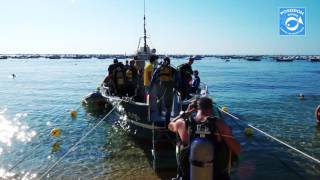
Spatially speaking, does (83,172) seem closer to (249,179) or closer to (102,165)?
(102,165)

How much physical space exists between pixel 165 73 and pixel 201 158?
6114 mm

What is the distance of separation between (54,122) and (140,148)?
6756 millimetres

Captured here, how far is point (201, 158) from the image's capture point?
481 centimetres

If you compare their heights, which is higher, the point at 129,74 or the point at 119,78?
the point at 129,74

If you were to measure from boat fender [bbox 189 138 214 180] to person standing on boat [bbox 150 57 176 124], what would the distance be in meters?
5.76

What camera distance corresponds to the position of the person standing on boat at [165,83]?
10.7 metres

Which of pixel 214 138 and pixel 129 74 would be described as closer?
pixel 214 138

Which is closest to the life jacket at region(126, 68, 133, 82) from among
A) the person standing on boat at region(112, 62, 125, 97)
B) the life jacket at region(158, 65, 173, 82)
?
the person standing on boat at region(112, 62, 125, 97)

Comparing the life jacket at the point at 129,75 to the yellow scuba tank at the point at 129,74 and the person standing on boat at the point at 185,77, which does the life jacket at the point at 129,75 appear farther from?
the person standing on boat at the point at 185,77

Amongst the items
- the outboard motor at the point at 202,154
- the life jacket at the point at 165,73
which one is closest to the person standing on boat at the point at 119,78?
the life jacket at the point at 165,73

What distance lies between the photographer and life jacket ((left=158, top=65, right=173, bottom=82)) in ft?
35.2

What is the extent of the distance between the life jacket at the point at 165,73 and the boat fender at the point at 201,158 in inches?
233

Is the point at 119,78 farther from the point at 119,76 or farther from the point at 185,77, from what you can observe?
the point at 185,77

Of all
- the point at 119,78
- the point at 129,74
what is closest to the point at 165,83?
the point at 129,74
